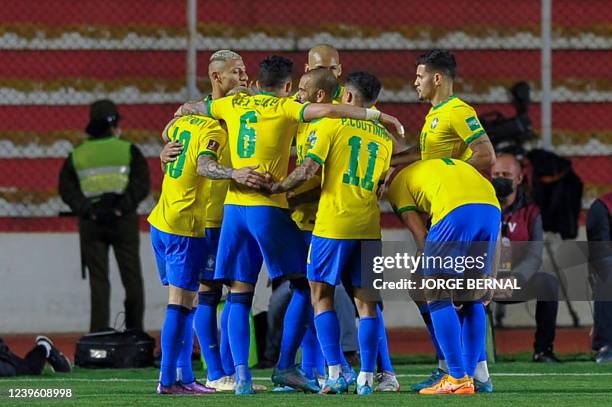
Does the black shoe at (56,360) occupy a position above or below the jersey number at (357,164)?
below

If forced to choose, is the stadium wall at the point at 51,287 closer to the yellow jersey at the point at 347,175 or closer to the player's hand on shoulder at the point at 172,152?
the player's hand on shoulder at the point at 172,152

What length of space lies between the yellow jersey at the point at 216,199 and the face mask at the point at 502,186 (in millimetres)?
2960

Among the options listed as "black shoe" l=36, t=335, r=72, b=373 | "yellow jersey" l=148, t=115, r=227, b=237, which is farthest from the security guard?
"yellow jersey" l=148, t=115, r=227, b=237

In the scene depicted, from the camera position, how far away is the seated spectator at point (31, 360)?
11.7 metres

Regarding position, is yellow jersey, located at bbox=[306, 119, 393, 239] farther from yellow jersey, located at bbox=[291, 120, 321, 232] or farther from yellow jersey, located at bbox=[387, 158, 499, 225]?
yellow jersey, located at bbox=[291, 120, 321, 232]

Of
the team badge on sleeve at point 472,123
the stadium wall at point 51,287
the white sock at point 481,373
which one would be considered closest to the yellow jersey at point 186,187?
the team badge on sleeve at point 472,123

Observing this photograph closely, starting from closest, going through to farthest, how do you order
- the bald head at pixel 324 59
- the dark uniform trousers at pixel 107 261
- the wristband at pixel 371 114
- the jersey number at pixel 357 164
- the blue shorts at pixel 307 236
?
the wristband at pixel 371 114, the jersey number at pixel 357 164, the blue shorts at pixel 307 236, the bald head at pixel 324 59, the dark uniform trousers at pixel 107 261

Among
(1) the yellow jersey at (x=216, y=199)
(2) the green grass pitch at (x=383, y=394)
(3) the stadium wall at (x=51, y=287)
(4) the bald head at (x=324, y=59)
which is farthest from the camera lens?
(3) the stadium wall at (x=51, y=287)

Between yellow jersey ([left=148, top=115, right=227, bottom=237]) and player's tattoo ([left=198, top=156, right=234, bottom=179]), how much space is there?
0.26 metres

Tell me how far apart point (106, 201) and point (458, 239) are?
16.7ft

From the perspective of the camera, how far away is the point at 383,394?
972 cm

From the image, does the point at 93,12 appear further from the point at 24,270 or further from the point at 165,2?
the point at 24,270

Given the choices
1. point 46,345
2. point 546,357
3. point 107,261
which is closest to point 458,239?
point 546,357

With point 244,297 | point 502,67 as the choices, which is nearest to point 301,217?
point 244,297
